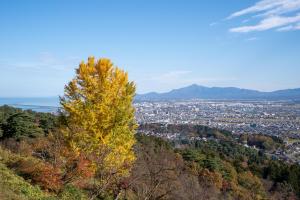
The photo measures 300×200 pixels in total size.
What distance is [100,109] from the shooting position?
1547 cm

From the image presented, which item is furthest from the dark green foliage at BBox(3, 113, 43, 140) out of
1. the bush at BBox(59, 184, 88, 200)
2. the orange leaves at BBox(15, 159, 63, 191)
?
the bush at BBox(59, 184, 88, 200)

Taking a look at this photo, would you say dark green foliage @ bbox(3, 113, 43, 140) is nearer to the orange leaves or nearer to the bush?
the orange leaves

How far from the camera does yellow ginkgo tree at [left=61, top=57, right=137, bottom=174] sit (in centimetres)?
1532

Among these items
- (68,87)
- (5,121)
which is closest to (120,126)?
(68,87)

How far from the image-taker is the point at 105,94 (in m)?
15.7

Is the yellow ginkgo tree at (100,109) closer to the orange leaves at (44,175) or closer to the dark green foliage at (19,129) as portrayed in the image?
the orange leaves at (44,175)

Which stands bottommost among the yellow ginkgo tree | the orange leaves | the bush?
the bush

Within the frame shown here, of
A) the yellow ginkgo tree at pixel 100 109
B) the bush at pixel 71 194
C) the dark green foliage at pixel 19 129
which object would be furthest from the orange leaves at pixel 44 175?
the dark green foliage at pixel 19 129

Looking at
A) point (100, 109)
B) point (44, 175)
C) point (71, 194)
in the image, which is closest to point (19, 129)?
point (100, 109)

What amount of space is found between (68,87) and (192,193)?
23.4ft

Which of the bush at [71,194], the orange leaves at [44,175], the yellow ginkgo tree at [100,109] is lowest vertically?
the bush at [71,194]

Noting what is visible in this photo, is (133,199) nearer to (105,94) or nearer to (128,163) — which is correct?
(128,163)

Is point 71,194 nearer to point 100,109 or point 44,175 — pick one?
point 44,175

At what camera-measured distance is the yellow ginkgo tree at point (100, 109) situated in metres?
15.3
